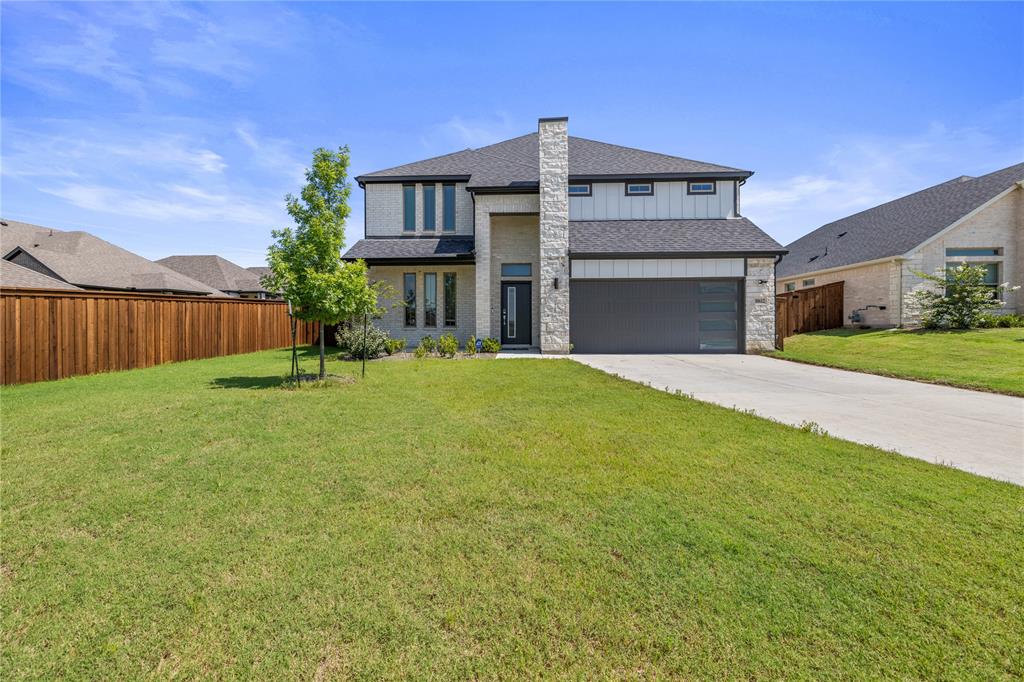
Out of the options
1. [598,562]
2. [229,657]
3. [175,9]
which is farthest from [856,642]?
[175,9]

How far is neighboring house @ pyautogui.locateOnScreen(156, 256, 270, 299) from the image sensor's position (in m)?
33.9

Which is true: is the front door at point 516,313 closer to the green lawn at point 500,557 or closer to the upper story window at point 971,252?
the green lawn at point 500,557

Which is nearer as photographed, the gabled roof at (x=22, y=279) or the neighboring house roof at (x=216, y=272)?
the gabled roof at (x=22, y=279)

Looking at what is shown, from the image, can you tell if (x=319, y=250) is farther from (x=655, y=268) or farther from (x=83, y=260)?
(x=83, y=260)

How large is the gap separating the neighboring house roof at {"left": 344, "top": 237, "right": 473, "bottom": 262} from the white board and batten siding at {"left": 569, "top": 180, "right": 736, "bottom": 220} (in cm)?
438

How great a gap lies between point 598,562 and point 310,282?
7.29 m

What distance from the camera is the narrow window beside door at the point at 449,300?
15.4 metres

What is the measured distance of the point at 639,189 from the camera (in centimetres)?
1568

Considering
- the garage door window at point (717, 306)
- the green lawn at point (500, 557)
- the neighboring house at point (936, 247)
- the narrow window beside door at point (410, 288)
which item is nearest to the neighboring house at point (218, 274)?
the narrow window beside door at point (410, 288)

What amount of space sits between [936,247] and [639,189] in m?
12.7

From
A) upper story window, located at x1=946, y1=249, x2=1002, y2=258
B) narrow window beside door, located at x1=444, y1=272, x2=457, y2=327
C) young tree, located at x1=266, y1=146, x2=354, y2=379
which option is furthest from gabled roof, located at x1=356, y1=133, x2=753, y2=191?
upper story window, located at x1=946, y1=249, x2=1002, y2=258

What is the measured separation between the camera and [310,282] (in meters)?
7.89

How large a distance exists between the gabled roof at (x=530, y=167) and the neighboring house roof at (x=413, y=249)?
2183 mm

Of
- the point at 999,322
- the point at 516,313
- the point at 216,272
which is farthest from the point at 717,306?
the point at 216,272
